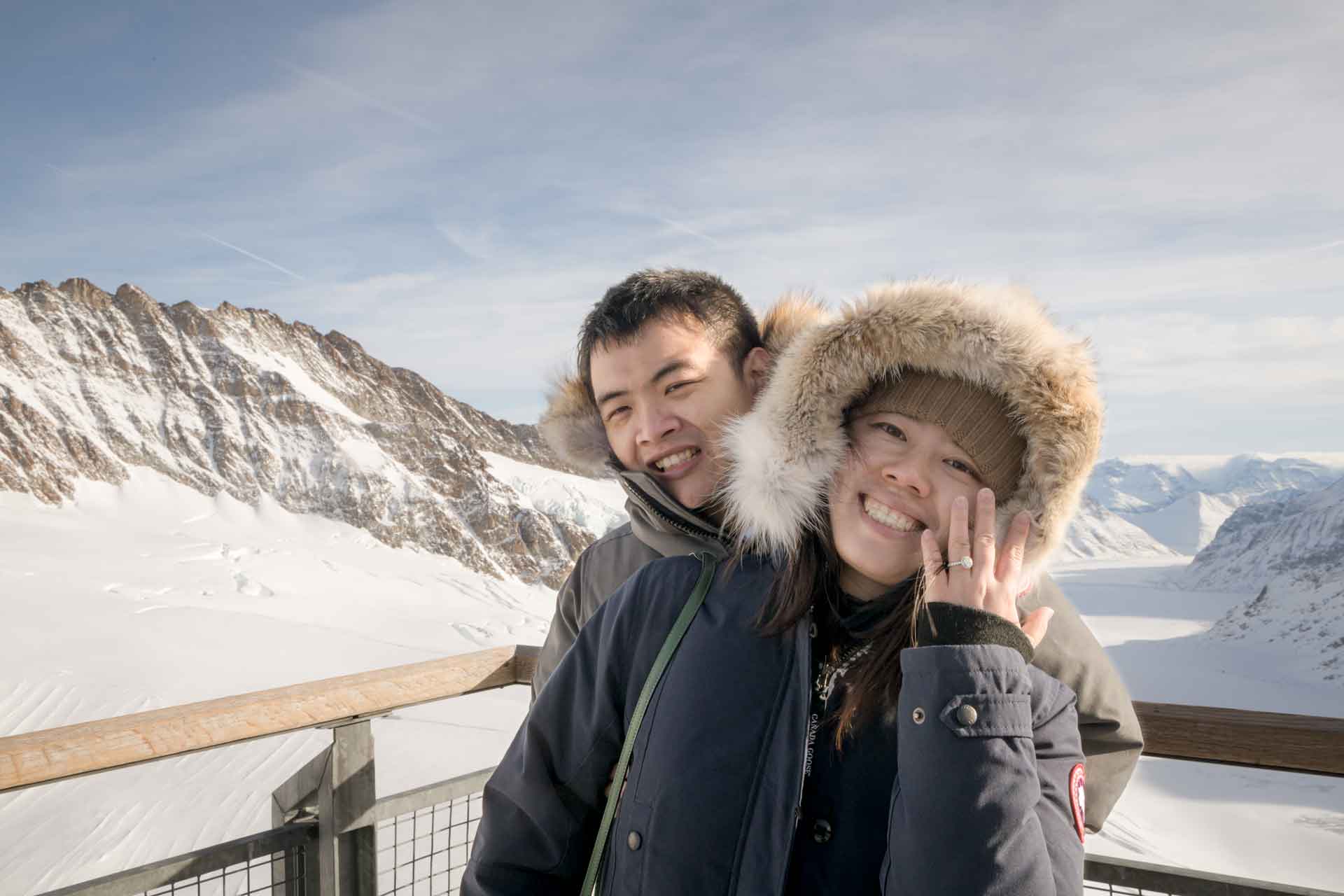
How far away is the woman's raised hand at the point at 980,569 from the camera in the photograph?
42.1 inches

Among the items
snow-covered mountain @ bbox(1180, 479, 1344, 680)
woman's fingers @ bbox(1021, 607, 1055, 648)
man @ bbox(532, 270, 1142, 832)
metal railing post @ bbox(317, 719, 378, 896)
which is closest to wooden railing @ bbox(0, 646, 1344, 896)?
metal railing post @ bbox(317, 719, 378, 896)

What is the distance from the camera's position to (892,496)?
1.22m

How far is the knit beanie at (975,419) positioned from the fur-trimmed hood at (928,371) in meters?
0.01

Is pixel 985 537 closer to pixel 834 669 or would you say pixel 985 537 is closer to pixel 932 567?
pixel 932 567

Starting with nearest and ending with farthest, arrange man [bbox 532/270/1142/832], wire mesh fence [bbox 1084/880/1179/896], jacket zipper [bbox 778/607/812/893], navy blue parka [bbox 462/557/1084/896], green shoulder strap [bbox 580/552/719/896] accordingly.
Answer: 1. navy blue parka [bbox 462/557/1084/896]
2. jacket zipper [bbox 778/607/812/893]
3. green shoulder strap [bbox 580/552/719/896]
4. wire mesh fence [bbox 1084/880/1179/896]
5. man [bbox 532/270/1142/832]

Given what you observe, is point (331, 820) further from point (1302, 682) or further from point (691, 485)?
point (1302, 682)

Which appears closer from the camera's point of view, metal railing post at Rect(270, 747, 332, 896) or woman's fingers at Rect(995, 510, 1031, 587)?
woman's fingers at Rect(995, 510, 1031, 587)

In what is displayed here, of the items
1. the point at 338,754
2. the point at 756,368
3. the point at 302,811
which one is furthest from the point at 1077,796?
the point at 302,811

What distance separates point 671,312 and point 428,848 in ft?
4.58

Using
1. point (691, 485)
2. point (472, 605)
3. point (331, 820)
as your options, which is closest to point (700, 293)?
point (691, 485)

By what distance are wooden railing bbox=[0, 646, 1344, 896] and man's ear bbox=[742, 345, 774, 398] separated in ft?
3.36

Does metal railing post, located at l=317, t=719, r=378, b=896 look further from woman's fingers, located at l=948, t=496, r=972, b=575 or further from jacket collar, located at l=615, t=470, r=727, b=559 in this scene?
woman's fingers, located at l=948, t=496, r=972, b=575

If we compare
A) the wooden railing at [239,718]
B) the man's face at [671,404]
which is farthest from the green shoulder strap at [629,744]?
the wooden railing at [239,718]

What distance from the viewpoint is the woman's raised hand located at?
107 centimetres
